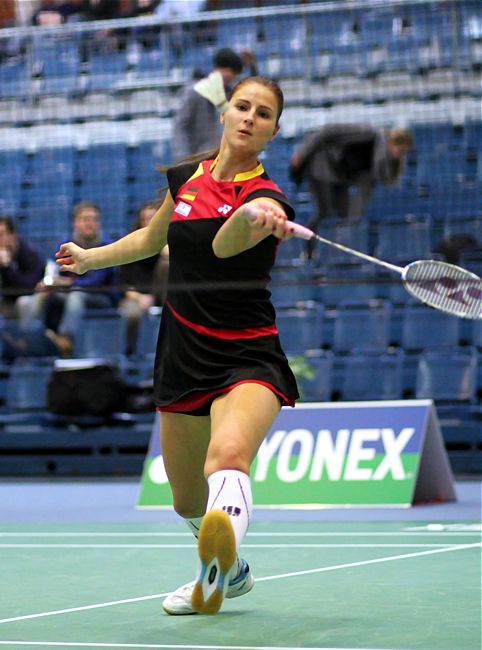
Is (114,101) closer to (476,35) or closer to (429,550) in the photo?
(476,35)

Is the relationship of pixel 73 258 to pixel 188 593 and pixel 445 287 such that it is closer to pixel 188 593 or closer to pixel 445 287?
pixel 188 593

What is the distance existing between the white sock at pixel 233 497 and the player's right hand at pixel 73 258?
3.41 ft

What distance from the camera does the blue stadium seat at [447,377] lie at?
36.9 feet

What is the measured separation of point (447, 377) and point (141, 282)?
9.45 feet

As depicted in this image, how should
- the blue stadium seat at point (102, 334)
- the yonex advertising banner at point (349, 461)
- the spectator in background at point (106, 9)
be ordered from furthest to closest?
the spectator in background at point (106, 9) < the blue stadium seat at point (102, 334) < the yonex advertising banner at point (349, 461)

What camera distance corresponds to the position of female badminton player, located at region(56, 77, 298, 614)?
3957 millimetres

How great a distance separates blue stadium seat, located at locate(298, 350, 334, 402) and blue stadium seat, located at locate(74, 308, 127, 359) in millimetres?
1903

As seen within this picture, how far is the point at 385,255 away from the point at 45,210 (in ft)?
13.4

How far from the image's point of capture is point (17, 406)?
12.4m

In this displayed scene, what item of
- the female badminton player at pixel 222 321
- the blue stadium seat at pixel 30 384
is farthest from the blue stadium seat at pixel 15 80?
the female badminton player at pixel 222 321

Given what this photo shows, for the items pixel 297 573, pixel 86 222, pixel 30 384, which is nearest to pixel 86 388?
pixel 30 384

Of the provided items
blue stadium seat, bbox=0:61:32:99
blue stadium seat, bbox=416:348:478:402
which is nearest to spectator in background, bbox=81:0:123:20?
blue stadium seat, bbox=0:61:32:99

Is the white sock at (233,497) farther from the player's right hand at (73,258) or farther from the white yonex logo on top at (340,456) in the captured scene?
the white yonex logo on top at (340,456)

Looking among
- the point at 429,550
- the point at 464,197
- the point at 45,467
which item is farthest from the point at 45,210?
the point at 429,550
